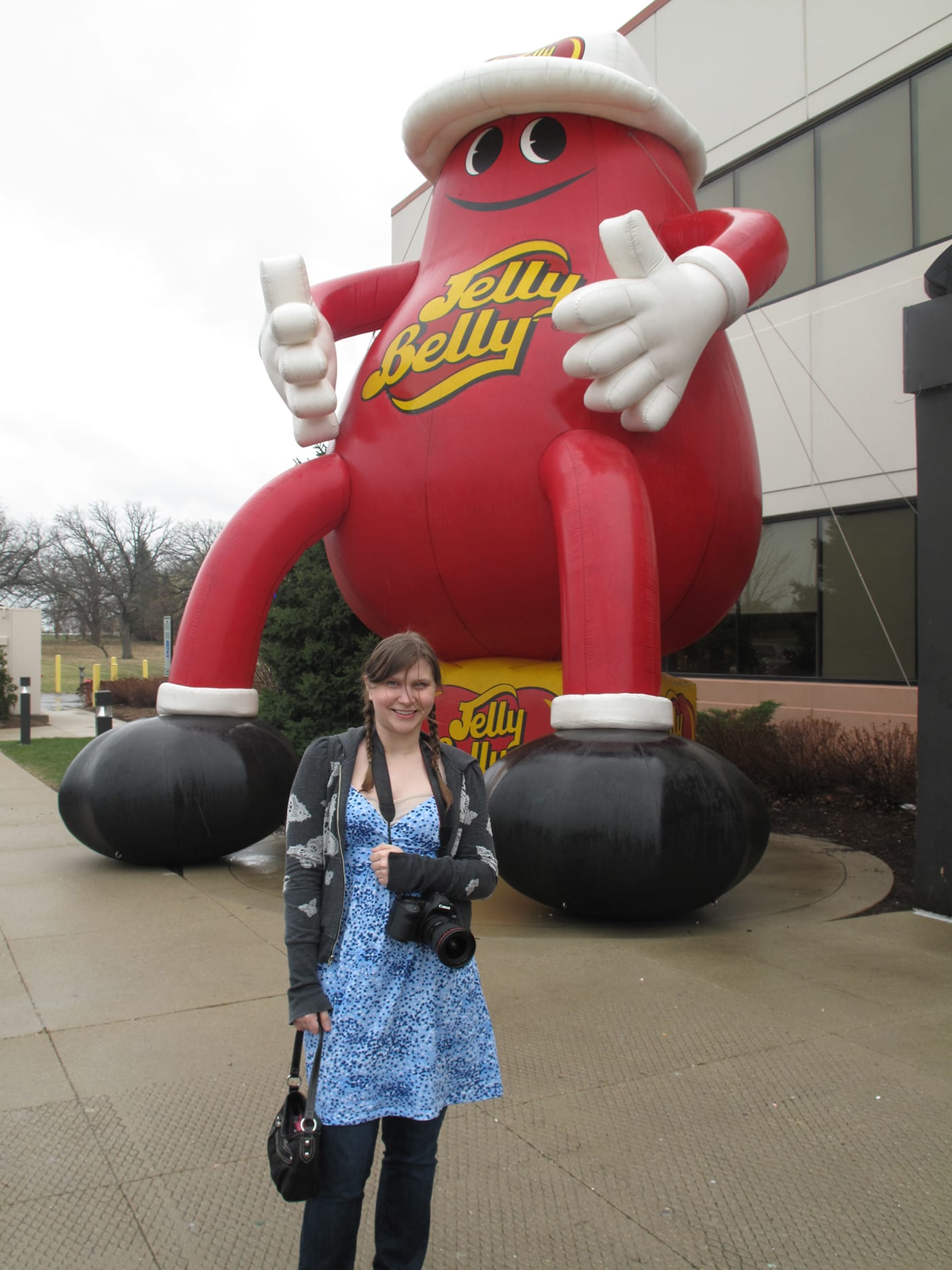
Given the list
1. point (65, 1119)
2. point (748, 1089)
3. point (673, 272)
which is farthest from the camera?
point (673, 272)

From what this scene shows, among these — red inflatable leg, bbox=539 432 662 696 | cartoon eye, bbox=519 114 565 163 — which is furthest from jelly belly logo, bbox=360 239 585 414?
red inflatable leg, bbox=539 432 662 696

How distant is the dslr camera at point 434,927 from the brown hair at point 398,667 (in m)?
0.24

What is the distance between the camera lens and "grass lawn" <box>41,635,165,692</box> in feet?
131

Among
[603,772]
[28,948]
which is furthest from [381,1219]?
[28,948]

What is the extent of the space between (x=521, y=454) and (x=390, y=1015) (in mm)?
4139

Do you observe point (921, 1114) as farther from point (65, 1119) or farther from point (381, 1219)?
point (65, 1119)

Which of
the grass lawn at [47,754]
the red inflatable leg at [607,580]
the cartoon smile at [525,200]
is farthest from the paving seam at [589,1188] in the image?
the grass lawn at [47,754]

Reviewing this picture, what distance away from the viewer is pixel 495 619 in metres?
6.26

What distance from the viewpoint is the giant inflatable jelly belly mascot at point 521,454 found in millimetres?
5184

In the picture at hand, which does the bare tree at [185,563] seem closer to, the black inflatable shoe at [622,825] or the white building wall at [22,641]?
the white building wall at [22,641]

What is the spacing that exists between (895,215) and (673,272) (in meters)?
6.29

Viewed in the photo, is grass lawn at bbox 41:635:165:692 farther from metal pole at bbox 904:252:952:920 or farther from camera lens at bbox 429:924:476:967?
camera lens at bbox 429:924:476:967

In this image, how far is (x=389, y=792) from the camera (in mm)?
2166

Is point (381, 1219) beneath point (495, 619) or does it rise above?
beneath
